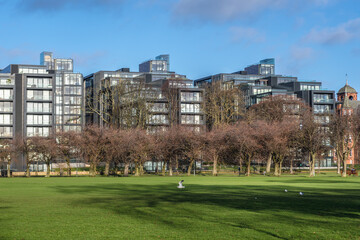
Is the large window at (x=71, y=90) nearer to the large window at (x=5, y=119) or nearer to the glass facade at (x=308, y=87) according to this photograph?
the large window at (x=5, y=119)

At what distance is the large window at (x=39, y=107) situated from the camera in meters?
139

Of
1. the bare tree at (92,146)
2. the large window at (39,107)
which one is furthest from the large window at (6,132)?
the bare tree at (92,146)

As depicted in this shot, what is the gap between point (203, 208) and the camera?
31453 mm

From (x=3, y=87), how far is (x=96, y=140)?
1982 inches

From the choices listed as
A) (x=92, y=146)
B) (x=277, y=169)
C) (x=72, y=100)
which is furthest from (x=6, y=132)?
(x=277, y=169)

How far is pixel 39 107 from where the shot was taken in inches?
5517

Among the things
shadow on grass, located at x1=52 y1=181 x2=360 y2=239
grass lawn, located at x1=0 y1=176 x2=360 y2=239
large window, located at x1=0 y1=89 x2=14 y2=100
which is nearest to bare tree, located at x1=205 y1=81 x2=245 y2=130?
large window, located at x1=0 y1=89 x2=14 y2=100

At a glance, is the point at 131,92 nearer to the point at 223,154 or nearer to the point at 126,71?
the point at 223,154

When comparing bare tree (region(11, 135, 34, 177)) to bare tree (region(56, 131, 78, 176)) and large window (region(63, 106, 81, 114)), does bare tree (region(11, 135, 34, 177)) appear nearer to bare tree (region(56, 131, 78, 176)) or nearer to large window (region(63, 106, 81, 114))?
bare tree (region(56, 131, 78, 176))

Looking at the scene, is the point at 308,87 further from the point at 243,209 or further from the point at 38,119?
the point at 243,209

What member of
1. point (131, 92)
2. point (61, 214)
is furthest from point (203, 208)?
point (131, 92)

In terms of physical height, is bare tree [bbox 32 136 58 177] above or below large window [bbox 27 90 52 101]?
below

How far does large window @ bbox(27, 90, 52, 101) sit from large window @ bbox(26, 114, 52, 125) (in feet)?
16.0

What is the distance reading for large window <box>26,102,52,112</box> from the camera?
139 metres
